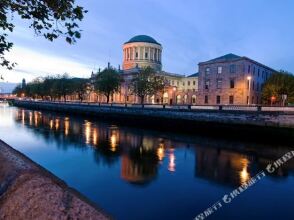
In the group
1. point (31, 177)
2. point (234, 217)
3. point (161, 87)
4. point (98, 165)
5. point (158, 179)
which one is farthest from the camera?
point (161, 87)

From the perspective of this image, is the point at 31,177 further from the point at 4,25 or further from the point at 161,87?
the point at 161,87

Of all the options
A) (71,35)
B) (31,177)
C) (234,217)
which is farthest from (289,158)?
(31,177)

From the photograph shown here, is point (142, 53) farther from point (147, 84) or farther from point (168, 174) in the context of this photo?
point (168, 174)

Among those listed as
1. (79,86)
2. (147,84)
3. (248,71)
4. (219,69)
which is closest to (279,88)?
(248,71)

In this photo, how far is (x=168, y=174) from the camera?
16438 mm

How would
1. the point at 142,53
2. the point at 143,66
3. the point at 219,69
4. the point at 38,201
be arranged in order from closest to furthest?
the point at 38,201 < the point at 219,69 < the point at 143,66 < the point at 142,53

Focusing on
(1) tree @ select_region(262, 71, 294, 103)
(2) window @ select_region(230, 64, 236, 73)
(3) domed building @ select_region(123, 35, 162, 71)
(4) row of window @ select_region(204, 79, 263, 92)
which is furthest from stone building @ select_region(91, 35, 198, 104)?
(1) tree @ select_region(262, 71, 294, 103)

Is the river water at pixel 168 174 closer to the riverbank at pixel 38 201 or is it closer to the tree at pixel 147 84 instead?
the riverbank at pixel 38 201

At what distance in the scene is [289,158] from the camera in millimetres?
21500

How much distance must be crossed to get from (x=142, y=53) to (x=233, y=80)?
52.4 metres

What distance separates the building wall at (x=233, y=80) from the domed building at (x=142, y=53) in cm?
4149

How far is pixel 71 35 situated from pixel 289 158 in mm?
19628

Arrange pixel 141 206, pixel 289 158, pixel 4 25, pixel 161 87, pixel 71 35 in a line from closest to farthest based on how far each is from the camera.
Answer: pixel 71 35
pixel 4 25
pixel 141 206
pixel 289 158
pixel 161 87

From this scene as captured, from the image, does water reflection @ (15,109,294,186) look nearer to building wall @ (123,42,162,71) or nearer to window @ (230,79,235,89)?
window @ (230,79,235,89)
